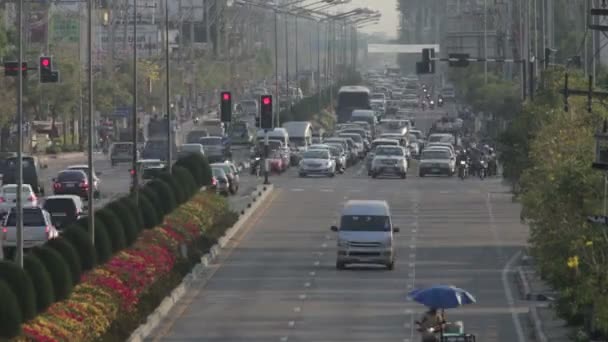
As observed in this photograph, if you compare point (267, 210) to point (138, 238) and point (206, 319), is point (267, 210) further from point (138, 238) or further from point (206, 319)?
point (206, 319)

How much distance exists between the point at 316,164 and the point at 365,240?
42895mm

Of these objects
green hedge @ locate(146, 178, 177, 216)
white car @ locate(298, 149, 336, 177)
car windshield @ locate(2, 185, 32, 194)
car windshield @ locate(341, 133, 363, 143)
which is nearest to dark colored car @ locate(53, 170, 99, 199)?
car windshield @ locate(2, 185, 32, 194)

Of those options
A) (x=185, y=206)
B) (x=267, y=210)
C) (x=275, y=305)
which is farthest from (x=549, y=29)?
(x=275, y=305)

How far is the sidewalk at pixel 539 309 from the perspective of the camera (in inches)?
1401

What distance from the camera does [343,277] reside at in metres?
47.8

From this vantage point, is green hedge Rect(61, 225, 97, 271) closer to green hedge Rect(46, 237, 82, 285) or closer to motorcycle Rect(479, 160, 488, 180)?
green hedge Rect(46, 237, 82, 285)

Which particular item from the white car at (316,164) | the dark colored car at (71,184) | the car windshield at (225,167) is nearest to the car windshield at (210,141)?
the white car at (316,164)

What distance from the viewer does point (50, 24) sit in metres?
126

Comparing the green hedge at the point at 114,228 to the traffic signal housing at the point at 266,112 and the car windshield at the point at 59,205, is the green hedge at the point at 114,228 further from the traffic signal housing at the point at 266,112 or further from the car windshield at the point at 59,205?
the traffic signal housing at the point at 266,112

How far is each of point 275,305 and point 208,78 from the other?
131098mm

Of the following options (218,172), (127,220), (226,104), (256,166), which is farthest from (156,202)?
(256,166)

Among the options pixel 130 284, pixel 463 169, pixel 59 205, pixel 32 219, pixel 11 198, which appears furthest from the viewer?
pixel 463 169

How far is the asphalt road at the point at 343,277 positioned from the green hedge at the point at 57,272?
2.33m

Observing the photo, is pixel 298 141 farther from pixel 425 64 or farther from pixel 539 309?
pixel 539 309
